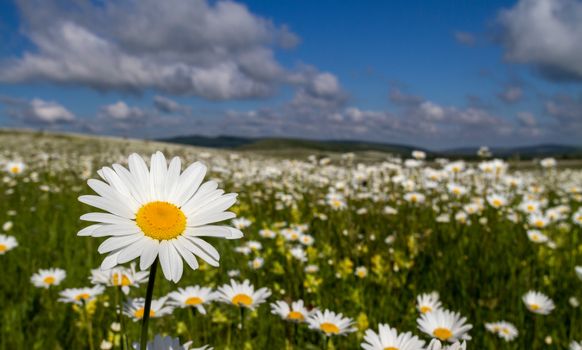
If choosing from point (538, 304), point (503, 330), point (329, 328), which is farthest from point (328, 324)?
point (538, 304)

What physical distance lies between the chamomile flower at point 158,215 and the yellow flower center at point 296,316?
909mm

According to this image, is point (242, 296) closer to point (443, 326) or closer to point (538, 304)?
point (443, 326)

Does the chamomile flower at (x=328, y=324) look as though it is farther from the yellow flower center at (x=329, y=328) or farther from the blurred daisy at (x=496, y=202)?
the blurred daisy at (x=496, y=202)

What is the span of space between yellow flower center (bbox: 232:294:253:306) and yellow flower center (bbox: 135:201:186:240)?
803 millimetres

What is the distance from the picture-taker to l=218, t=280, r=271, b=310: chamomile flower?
1.72 metres

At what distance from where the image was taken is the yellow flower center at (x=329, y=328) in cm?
161

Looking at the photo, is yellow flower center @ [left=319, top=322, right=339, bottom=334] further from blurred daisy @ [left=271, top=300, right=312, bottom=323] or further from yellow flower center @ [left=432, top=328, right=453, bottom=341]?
yellow flower center @ [left=432, top=328, right=453, bottom=341]

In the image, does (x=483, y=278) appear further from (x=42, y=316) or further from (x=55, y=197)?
(x=55, y=197)

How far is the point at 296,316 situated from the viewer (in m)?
1.78

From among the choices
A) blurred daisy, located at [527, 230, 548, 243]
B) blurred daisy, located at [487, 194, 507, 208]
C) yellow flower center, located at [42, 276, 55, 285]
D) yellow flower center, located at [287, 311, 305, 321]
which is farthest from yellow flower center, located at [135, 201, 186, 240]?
blurred daisy, located at [487, 194, 507, 208]

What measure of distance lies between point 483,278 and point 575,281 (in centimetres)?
75

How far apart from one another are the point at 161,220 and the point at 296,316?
1025 mm

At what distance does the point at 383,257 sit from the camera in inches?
140

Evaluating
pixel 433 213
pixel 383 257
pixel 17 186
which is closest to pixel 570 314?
pixel 383 257
